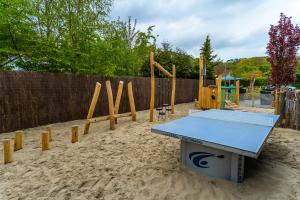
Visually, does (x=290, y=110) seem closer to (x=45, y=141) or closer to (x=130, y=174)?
(x=130, y=174)

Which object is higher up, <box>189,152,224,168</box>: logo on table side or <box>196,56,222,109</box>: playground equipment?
<box>196,56,222,109</box>: playground equipment

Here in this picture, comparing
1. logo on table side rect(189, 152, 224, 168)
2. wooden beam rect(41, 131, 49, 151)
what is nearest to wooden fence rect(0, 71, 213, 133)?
wooden beam rect(41, 131, 49, 151)

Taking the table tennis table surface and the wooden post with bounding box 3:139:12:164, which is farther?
the wooden post with bounding box 3:139:12:164

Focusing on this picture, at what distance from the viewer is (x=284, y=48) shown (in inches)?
324

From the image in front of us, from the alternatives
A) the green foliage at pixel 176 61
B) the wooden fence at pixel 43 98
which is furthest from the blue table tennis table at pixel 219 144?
the green foliage at pixel 176 61

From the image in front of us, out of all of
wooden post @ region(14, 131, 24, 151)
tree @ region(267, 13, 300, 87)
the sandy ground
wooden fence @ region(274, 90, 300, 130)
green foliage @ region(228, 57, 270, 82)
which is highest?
green foliage @ region(228, 57, 270, 82)

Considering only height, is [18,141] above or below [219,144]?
below

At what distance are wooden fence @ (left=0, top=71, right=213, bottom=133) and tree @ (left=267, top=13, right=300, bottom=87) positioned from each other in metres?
6.84

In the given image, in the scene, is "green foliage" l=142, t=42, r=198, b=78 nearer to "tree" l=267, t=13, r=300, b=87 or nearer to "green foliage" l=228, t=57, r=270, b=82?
"tree" l=267, t=13, r=300, b=87

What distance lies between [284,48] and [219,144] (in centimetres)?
769

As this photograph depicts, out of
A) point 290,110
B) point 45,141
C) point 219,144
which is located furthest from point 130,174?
point 290,110

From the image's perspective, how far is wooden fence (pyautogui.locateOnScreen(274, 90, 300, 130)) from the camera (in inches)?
238

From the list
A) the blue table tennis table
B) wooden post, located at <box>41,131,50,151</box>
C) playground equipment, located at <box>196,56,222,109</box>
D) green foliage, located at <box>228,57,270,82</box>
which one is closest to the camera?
the blue table tennis table

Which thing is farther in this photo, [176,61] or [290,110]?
[176,61]
